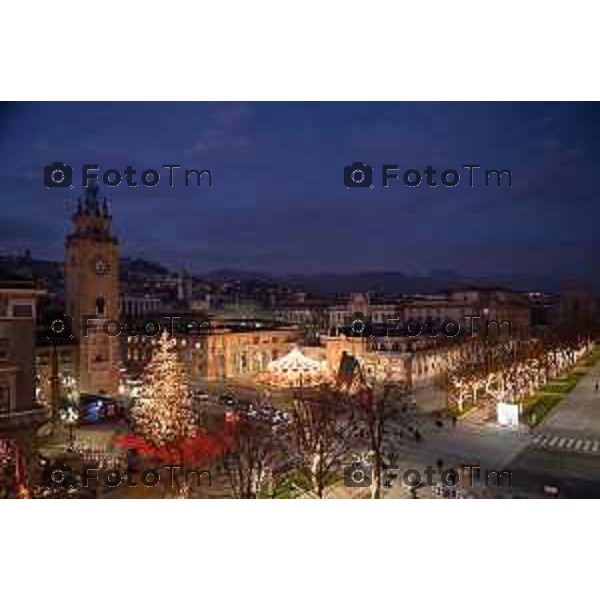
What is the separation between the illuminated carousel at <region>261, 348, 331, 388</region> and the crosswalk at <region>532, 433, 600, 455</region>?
6.65 ft

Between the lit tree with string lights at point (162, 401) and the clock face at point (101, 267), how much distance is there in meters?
0.75

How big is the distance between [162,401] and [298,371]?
1.24 m

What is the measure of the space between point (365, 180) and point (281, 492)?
2.45 meters

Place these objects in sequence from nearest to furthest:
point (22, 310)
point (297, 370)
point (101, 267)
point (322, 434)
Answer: point (22, 310), point (322, 434), point (101, 267), point (297, 370)

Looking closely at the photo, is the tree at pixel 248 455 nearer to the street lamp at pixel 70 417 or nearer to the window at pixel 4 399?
the street lamp at pixel 70 417

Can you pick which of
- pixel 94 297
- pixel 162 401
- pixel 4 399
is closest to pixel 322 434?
pixel 162 401

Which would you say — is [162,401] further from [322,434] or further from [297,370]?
[322,434]

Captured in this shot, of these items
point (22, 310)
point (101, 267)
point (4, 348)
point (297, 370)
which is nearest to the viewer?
point (4, 348)

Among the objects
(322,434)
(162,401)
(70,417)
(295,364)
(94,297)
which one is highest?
(94,297)

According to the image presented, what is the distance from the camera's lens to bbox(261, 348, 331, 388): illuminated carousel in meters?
6.00

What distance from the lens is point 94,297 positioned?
5695 millimetres

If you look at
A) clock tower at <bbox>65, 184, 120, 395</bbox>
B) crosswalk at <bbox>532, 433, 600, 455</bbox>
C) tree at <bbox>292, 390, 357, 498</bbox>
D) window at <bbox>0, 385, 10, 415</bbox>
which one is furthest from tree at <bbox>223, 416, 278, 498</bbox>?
crosswalk at <bbox>532, 433, 600, 455</bbox>
